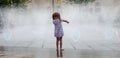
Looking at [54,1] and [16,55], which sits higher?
[54,1]

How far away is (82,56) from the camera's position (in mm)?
12281

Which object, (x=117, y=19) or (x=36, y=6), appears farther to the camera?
(x=36, y=6)

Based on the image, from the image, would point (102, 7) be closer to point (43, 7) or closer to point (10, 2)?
point (43, 7)

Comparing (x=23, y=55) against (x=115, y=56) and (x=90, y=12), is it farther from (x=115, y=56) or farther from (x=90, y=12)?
(x=90, y=12)

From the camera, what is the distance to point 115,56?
12367mm

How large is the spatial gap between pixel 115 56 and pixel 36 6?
179ft

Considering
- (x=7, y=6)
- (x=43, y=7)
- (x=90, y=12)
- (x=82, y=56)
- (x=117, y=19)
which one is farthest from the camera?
(x=43, y=7)

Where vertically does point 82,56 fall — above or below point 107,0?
below

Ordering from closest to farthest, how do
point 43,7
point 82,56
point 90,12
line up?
point 82,56, point 90,12, point 43,7

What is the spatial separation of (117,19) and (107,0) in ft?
69.5

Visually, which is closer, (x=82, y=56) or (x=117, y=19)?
(x=82, y=56)

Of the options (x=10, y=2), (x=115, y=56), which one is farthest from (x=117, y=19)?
(x=115, y=56)

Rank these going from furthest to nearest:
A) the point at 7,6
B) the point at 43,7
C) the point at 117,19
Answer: the point at 43,7 < the point at 117,19 < the point at 7,6

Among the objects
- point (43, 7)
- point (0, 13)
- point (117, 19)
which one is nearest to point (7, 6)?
point (0, 13)
